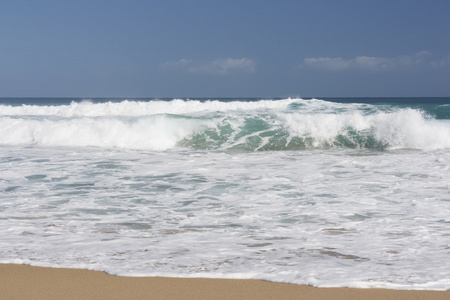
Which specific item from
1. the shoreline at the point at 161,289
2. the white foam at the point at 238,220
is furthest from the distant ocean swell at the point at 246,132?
the shoreline at the point at 161,289

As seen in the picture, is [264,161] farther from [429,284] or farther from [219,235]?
[429,284]

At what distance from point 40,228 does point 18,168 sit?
15.4 ft

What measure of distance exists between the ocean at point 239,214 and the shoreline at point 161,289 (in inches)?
4.4

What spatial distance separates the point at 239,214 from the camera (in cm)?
555

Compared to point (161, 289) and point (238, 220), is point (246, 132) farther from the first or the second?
point (161, 289)

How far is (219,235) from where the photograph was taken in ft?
15.2

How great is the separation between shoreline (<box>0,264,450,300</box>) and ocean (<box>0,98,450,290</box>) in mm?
112

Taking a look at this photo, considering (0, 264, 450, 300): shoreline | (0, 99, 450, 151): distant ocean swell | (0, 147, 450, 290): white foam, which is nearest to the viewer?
(0, 264, 450, 300): shoreline

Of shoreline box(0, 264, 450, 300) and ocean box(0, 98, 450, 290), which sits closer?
shoreline box(0, 264, 450, 300)

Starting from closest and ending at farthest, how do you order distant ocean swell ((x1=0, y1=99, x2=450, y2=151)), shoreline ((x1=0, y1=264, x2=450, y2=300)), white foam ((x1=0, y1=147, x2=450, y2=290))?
shoreline ((x1=0, y1=264, x2=450, y2=300)) → white foam ((x1=0, y1=147, x2=450, y2=290)) → distant ocean swell ((x1=0, y1=99, x2=450, y2=151))

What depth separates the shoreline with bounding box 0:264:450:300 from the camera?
124 inches

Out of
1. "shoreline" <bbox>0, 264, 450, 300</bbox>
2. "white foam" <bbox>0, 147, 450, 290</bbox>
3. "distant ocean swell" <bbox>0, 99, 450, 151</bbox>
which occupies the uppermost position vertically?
"distant ocean swell" <bbox>0, 99, 450, 151</bbox>

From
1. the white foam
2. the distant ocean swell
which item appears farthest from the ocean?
the distant ocean swell

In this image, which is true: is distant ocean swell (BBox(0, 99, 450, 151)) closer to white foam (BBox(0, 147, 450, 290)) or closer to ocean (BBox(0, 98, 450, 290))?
ocean (BBox(0, 98, 450, 290))
